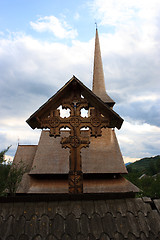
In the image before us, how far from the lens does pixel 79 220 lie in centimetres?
287

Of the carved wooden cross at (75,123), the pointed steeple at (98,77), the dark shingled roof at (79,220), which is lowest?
the dark shingled roof at (79,220)

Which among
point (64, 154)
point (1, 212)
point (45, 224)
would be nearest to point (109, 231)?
point (45, 224)

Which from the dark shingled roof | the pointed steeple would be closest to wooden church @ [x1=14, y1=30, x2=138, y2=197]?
the pointed steeple

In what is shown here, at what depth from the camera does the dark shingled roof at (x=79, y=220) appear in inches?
106

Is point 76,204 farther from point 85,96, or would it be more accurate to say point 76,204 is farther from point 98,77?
point 98,77

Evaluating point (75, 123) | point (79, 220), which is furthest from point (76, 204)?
point (75, 123)

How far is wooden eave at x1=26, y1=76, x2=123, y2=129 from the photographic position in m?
4.93

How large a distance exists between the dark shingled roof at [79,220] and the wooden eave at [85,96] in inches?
92.0

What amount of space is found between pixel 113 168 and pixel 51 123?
13483 mm

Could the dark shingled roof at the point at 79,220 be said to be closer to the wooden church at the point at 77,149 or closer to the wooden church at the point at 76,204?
the wooden church at the point at 76,204

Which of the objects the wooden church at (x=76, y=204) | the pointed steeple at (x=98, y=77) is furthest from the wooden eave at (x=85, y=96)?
the pointed steeple at (x=98, y=77)

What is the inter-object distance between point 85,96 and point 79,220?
3353mm

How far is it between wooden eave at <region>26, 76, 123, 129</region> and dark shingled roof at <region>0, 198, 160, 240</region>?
2337mm

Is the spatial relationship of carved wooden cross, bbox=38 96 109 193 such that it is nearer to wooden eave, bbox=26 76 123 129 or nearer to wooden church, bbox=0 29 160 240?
wooden church, bbox=0 29 160 240
